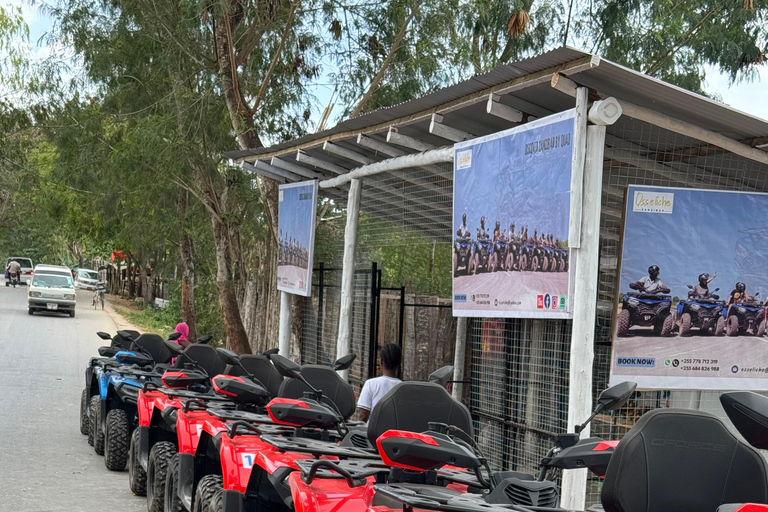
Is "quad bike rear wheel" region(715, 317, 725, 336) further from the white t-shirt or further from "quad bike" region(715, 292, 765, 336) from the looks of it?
the white t-shirt

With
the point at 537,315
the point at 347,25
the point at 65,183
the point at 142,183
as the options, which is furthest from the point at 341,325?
the point at 65,183

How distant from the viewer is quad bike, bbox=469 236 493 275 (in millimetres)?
7906

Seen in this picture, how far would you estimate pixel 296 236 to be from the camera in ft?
43.9

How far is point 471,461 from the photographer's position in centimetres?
358

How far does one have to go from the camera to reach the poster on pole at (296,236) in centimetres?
1292

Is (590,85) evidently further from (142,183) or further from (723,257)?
(142,183)

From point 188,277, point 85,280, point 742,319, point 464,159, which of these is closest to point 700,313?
point 742,319

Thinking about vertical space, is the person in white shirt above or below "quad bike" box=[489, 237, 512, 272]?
below

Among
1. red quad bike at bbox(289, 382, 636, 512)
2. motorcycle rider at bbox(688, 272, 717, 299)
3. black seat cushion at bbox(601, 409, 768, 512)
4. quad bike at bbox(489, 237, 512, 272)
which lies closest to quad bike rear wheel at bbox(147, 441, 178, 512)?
quad bike at bbox(489, 237, 512, 272)

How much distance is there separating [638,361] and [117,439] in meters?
5.85

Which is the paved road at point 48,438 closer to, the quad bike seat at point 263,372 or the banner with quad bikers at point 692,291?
the quad bike seat at point 263,372

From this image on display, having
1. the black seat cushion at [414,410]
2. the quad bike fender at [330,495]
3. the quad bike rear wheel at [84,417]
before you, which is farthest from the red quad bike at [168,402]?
the quad bike rear wheel at [84,417]

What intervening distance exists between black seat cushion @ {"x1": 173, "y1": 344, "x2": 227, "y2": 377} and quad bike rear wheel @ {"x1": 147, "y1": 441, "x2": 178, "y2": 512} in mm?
1180

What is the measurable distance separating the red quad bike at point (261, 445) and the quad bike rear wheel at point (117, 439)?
3.03m
